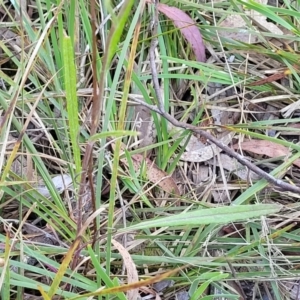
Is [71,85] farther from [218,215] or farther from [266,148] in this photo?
[266,148]

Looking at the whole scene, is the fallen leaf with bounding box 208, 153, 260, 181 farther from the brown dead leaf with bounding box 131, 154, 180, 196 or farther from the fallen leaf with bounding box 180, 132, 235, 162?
the brown dead leaf with bounding box 131, 154, 180, 196

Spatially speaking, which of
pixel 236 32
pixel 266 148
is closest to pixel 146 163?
pixel 266 148

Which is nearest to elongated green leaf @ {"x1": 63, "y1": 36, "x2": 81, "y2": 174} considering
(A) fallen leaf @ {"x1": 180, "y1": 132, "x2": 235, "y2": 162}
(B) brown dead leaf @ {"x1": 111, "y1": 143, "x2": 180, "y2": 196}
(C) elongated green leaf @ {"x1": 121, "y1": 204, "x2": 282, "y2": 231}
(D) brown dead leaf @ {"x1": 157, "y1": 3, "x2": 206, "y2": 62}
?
(C) elongated green leaf @ {"x1": 121, "y1": 204, "x2": 282, "y2": 231}

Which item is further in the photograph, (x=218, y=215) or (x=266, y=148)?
(x=266, y=148)

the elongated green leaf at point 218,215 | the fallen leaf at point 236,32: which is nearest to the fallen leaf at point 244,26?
the fallen leaf at point 236,32

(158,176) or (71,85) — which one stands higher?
(71,85)

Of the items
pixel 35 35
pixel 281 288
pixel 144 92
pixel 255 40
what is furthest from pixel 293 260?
pixel 35 35
